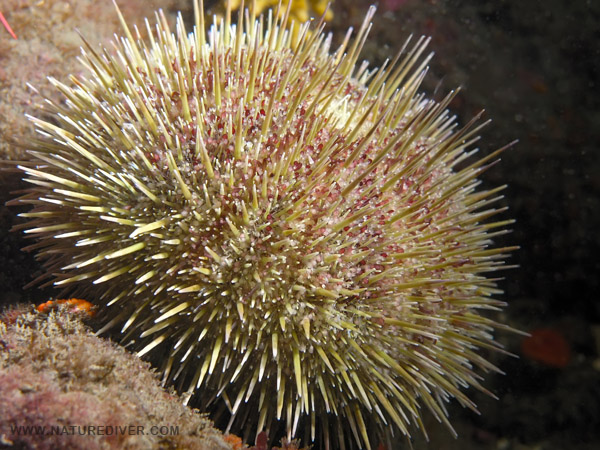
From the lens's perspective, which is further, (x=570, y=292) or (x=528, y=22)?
(x=570, y=292)

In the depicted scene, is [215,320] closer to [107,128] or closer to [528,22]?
[107,128]

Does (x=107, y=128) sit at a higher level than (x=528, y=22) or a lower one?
lower

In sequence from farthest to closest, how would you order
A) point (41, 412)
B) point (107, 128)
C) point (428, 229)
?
point (428, 229), point (107, 128), point (41, 412)

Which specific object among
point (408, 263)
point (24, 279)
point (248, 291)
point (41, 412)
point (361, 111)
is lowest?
point (41, 412)

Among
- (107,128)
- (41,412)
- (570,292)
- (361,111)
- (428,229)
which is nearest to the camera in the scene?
(41,412)

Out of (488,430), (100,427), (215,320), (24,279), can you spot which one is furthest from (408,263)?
(488,430)

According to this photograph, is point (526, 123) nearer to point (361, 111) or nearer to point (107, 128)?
point (361, 111)

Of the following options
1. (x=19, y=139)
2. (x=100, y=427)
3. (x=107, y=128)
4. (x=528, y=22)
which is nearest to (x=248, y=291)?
(x=100, y=427)
